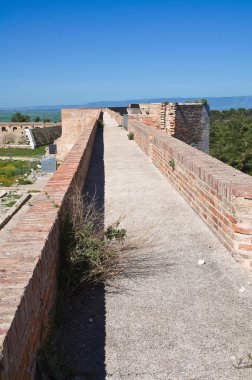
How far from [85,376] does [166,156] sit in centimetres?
583

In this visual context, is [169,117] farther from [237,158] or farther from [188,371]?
[237,158]

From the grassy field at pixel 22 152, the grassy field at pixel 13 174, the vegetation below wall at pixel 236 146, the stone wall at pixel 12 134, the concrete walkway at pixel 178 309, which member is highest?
the concrete walkway at pixel 178 309

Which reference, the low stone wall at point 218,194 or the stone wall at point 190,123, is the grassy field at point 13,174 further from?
the low stone wall at point 218,194

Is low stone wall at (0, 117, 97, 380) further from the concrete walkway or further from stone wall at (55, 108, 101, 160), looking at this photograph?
stone wall at (55, 108, 101, 160)

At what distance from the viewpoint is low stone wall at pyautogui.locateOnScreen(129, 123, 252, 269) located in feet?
13.6

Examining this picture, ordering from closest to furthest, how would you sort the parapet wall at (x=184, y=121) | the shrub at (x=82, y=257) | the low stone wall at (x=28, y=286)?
the low stone wall at (x=28, y=286) → the shrub at (x=82, y=257) → the parapet wall at (x=184, y=121)

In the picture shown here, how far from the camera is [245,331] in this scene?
3.14m

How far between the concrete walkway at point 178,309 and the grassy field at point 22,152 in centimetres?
6333

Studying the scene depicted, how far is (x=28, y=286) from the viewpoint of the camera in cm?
239

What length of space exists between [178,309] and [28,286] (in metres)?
1.46

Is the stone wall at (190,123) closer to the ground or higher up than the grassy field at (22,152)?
higher up

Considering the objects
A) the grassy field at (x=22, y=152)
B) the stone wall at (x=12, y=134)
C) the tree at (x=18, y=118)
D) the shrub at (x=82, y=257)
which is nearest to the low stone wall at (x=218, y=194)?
the shrub at (x=82, y=257)

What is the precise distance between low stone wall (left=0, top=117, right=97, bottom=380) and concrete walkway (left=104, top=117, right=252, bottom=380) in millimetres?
536

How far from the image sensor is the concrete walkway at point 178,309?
2811 millimetres
